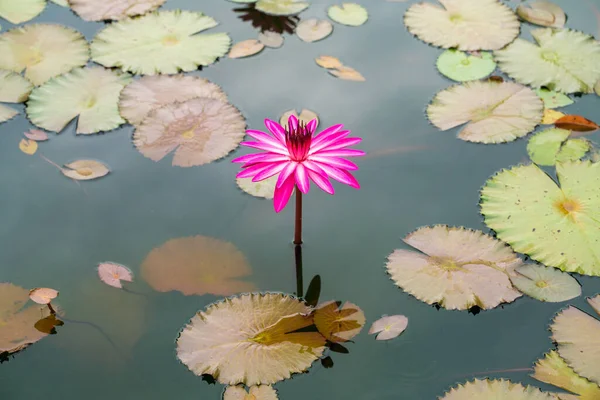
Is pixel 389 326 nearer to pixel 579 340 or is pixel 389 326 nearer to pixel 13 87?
pixel 579 340

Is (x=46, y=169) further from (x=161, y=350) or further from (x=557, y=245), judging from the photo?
(x=557, y=245)

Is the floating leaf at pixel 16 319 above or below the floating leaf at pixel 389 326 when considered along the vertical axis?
below

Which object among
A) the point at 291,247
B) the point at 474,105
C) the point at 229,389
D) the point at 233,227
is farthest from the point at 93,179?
the point at 474,105

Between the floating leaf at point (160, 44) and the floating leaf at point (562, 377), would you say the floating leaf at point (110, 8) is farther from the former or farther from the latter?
the floating leaf at point (562, 377)

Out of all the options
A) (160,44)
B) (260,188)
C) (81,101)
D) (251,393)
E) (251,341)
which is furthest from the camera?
(160,44)

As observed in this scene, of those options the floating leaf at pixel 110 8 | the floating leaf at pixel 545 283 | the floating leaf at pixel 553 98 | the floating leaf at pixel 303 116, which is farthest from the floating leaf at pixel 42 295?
the floating leaf at pixel 553 98

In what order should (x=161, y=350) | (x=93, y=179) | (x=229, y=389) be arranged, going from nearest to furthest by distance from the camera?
1. (x=229, y=389)
2. (x=161, y=350)
3. (x=93, y=179)

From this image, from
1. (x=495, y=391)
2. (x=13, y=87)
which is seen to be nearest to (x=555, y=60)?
(x=495, y=391)
